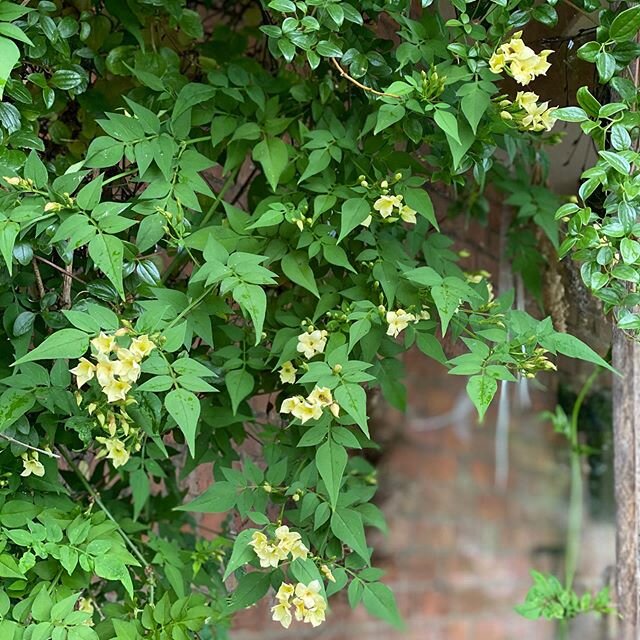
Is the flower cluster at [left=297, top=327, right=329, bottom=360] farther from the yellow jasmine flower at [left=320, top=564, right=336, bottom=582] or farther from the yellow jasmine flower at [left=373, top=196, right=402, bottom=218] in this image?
the yellow jasmine flower at [left=320, top=564, right=336, bottom=582]

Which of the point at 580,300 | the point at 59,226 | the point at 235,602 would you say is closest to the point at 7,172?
the point at 59,226

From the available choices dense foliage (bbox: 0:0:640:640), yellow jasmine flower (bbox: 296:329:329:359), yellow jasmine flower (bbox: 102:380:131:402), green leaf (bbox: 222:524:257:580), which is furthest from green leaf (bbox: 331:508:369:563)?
yellow jasmine flower (bbox: 102:380:131:402)

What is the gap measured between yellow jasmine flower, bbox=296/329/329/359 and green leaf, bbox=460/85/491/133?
320 mm

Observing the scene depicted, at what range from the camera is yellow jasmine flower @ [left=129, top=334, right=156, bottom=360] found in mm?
942

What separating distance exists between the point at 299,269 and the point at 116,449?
0.34 m

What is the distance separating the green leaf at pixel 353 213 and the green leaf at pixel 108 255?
0.28 metres

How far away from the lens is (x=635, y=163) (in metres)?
1.00

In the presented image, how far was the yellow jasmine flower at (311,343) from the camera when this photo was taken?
1.08 meters

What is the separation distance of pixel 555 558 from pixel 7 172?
2547mm

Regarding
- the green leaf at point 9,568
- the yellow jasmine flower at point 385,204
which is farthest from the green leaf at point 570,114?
the green leaf at point 9,568

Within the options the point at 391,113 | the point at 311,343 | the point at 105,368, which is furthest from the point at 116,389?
the point at 391,113

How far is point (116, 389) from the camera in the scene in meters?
Result: 0.96

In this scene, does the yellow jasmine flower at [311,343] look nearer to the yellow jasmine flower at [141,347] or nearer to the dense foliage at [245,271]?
the dense foliage at [245,271]

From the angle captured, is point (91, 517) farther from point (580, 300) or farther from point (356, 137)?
point (580, 300)
